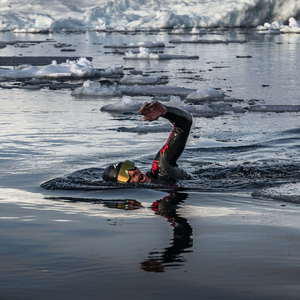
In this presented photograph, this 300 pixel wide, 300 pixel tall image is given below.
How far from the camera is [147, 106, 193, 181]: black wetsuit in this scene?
7077 millimetres

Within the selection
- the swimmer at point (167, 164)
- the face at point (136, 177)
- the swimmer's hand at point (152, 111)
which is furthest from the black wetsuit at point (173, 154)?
the swimmer's hand at point (152, 111)

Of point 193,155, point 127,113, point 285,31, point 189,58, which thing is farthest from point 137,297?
point 285,31

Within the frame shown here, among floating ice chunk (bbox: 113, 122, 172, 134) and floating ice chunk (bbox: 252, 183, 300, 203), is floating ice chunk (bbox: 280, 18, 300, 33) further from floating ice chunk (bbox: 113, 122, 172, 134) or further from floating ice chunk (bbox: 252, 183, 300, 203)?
floating ice chunk (bbox: 252, 183, 300, 203)

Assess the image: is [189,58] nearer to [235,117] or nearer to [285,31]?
[235,117]

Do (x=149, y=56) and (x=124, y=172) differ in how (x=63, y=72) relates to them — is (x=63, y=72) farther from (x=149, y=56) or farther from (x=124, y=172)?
(x=124, y=172)

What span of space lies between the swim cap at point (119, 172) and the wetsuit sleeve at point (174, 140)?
43cm

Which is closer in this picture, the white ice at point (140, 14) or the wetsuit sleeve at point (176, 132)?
the wetsuit sleeve at point (176, 132)

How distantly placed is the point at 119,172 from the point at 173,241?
2.68 m

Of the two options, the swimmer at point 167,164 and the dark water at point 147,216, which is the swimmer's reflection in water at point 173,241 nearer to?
the dark water at point 147,216

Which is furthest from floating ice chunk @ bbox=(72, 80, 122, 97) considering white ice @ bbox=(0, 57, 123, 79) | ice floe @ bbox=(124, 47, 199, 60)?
ice floe @ bbox=(124, 47, 199, 60)

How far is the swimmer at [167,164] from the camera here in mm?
6948

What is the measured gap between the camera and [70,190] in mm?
6711

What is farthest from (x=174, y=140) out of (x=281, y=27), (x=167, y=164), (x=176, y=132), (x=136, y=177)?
(x=281, y=27)

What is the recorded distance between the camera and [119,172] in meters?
7.06
